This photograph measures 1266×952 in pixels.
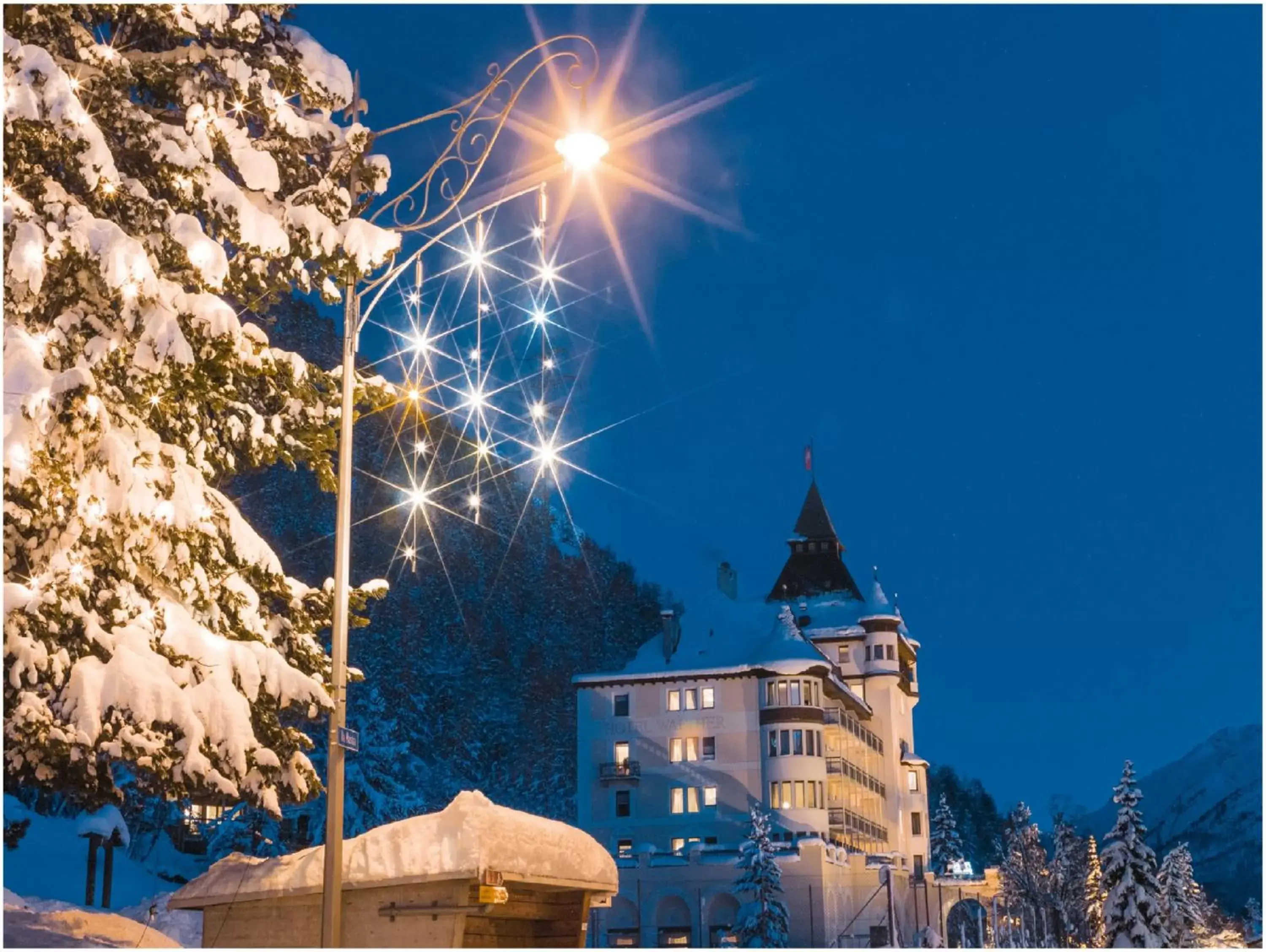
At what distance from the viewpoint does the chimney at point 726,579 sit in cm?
7850

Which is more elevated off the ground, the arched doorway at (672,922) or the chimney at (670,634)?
the chimney at (670,634)

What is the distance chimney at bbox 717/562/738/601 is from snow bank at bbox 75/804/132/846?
4514cm

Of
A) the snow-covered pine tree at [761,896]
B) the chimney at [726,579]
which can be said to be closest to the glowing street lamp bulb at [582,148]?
the snow-covered pine tree at [761,896]

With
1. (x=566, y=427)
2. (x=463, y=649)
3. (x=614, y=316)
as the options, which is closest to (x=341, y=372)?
(x=463, y=649)

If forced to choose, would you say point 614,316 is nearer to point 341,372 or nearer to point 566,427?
point 566,427

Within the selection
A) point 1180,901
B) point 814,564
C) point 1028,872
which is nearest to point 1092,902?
point 1028,872

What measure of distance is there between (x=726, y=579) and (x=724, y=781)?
17.9 m

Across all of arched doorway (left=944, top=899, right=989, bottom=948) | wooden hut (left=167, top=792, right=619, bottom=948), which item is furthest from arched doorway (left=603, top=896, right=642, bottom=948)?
wooden hut (left=167, top=792, right=619, bottom=948)

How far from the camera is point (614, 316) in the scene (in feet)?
654

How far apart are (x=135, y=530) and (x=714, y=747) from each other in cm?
5414

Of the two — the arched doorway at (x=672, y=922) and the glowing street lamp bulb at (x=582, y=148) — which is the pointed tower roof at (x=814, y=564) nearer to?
the arched doorway at (x=672, y=922)

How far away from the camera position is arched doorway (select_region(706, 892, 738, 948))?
57.5 meters

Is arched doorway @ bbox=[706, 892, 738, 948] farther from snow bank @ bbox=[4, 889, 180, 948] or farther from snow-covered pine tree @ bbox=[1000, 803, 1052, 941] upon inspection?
snow bank @ bbox=[4, 889, 180, 948]

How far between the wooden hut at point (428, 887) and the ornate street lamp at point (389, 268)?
87cm
